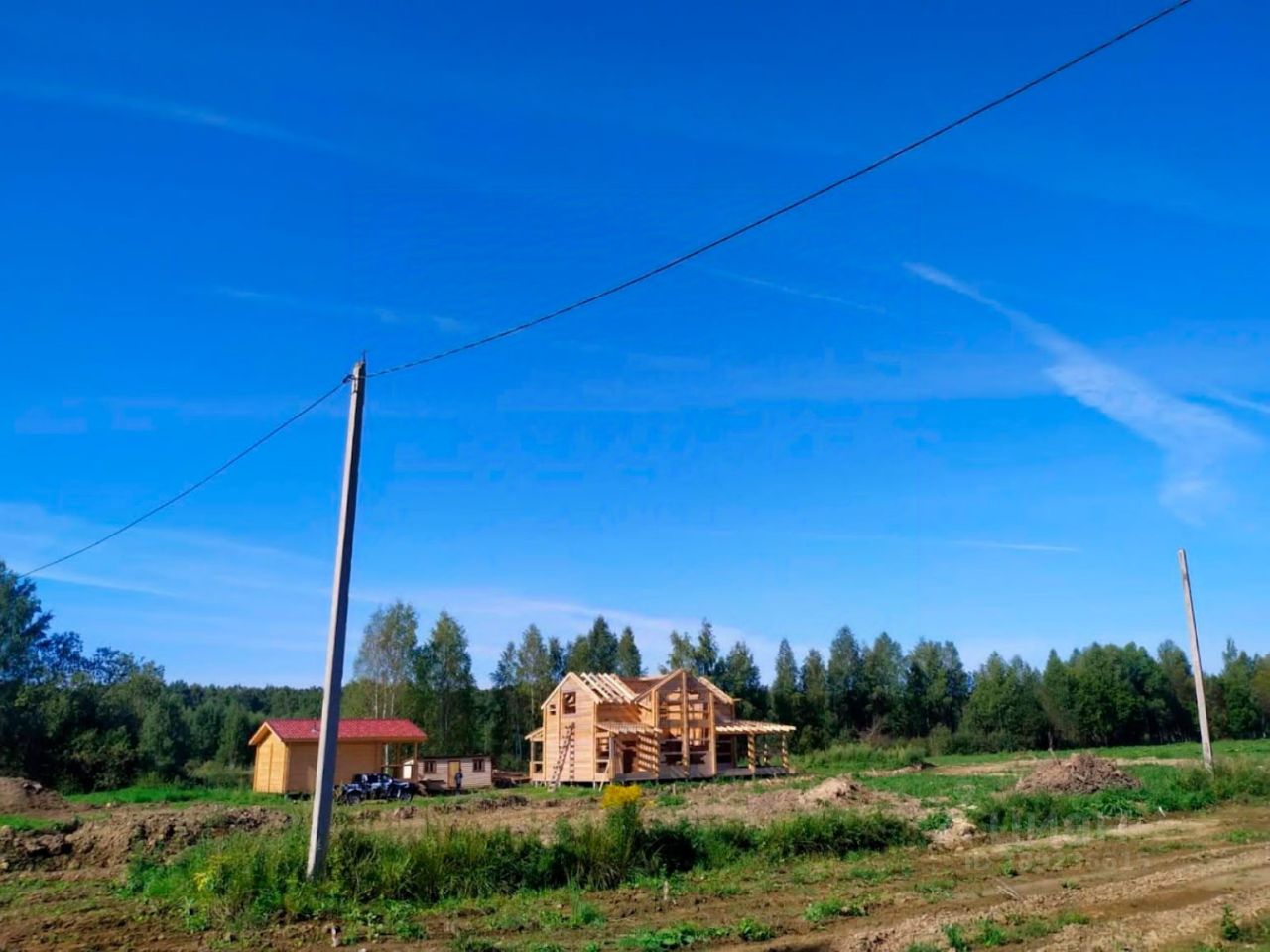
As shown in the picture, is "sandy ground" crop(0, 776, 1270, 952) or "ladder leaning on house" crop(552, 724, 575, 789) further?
"ladder leaning on house" crop(552, 724, 575, 789)

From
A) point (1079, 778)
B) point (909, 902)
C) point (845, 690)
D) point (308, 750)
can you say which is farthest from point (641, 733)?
point (845, 690)

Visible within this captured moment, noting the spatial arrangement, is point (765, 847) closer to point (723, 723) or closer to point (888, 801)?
point (888, 801)

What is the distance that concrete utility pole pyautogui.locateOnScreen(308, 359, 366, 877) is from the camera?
485 inches

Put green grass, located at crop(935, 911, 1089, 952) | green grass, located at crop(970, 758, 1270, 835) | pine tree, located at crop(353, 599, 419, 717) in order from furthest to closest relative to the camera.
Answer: pine tree, located at crop(353, 599, 419, 717), green grass, located at crop(970, 758, 1270, 835), green grass, located at crop(935, 911, 1089, 952)

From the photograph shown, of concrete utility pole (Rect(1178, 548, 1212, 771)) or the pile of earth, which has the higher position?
concrete utility pole (Rect(1178, 548, 1212, 771))

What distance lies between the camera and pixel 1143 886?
42.2 feet

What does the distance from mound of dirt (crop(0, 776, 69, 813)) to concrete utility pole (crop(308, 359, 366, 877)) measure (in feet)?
78.3

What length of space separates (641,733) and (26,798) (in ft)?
84.1

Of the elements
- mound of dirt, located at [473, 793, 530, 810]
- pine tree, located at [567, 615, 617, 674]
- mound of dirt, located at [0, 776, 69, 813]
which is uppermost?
pine tree, located at [567, 615, 617, 674]

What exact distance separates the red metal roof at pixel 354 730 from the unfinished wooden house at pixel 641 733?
7.61m

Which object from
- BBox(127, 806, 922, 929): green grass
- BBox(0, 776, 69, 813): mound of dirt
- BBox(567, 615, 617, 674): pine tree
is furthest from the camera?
BBox(567, 615, 617, 674): pine tree

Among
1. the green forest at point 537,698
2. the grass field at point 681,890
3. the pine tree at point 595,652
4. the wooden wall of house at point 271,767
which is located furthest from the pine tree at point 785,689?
the grass field at point 681,890

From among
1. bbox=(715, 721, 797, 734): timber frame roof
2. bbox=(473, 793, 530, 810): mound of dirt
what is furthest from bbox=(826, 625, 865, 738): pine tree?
bbox=(473, 793, 530, 810): mound of dirt

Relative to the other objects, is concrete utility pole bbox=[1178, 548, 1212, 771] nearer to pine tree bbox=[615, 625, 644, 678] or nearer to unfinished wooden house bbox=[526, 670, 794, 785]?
unfinished wooden house bbox=[526, 670, 794, 785]
